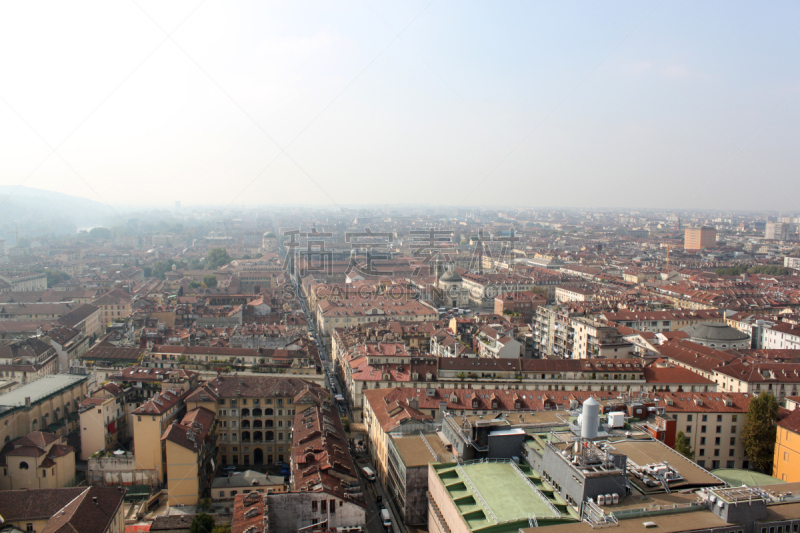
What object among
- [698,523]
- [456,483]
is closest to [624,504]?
[698,523]

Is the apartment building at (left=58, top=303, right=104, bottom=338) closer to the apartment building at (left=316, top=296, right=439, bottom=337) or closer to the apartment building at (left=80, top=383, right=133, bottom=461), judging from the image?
the apartment building at (left=316, top=296, right=439, bottom=337)

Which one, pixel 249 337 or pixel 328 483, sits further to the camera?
pixel 249 337

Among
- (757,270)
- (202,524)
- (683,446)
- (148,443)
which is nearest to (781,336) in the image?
(683,446)

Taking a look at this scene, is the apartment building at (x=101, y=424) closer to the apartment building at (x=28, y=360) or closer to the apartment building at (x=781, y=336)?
the apartment building at (x=28, y=360)

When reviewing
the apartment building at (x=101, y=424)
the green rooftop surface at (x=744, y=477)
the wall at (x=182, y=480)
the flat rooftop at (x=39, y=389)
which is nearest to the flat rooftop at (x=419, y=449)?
the wall at (x=182, y=480)

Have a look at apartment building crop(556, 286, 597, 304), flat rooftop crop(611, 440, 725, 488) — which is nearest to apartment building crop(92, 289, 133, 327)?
apartment building crop(556, 286, 597, 304)

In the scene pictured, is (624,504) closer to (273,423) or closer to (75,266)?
(273,423)

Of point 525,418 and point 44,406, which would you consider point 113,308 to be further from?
point 525,418
